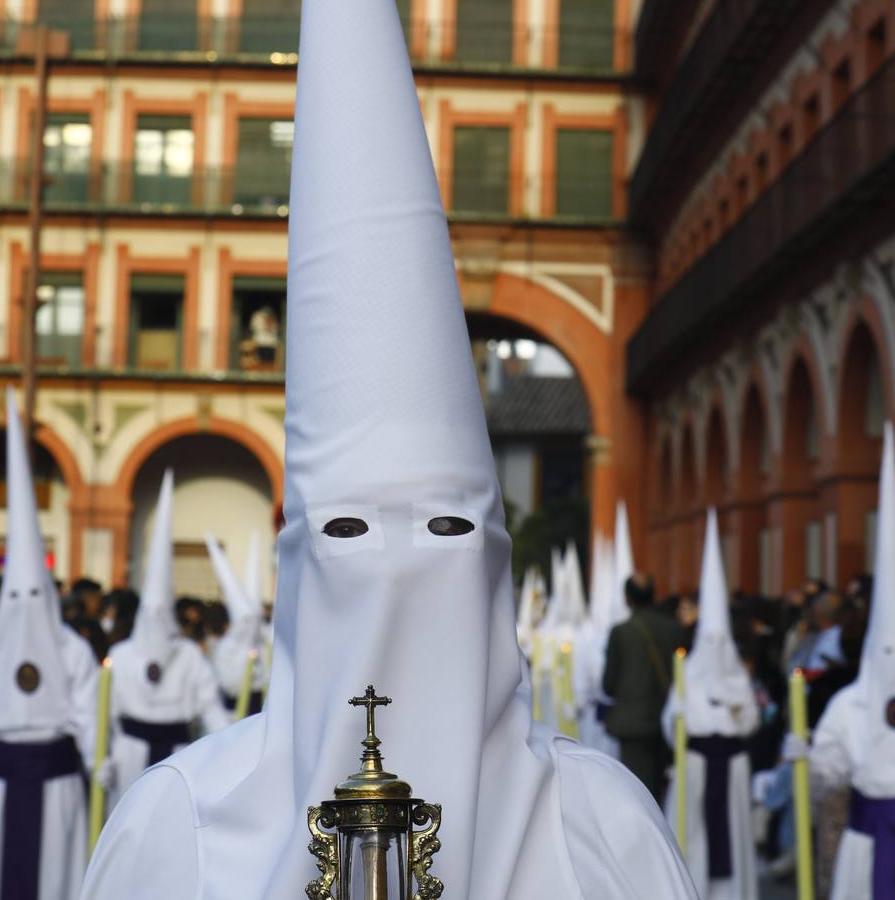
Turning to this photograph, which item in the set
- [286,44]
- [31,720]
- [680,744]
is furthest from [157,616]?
[286,44]

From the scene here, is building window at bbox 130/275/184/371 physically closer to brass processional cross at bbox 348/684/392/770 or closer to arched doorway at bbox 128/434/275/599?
arched doorway at bbox 128/434/275/599

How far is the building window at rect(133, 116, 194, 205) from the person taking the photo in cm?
3731

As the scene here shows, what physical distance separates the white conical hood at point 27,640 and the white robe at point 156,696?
201 cm

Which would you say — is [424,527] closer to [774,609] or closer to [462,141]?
[774,609]

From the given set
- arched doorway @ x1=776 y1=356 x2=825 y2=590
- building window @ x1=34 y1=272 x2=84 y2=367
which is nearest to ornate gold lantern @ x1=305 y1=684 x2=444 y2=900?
arched doorway @ x1=776 y1=356 x2=825 y2=590

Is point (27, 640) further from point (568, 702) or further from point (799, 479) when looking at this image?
point (799, 479)

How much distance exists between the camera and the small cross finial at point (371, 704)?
2.41 meters

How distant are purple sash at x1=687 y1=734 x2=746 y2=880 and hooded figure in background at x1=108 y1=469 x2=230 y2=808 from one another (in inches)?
112

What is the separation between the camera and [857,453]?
1980 centimetres

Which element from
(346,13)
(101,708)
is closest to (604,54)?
(101,708)

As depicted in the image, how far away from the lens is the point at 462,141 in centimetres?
3638

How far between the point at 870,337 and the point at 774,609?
4.34m

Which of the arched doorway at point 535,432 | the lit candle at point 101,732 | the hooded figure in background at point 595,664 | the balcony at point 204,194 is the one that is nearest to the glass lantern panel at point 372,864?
the lit candle at point 101,732

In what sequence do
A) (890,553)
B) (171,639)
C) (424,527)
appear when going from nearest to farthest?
(424,527) → (890,553) → (171,639)
